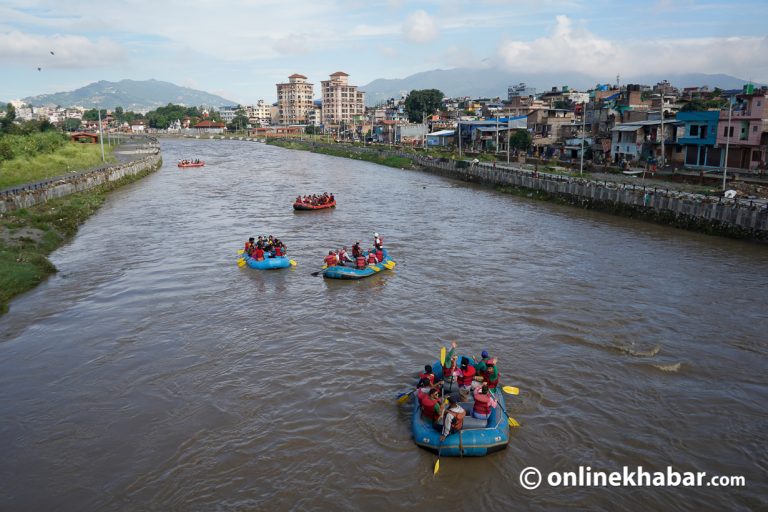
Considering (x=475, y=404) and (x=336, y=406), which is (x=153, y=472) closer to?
(x=336, y=406)

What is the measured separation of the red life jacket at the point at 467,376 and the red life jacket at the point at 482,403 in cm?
111

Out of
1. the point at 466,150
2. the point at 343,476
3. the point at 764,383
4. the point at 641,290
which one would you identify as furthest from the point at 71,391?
the point at 466,150

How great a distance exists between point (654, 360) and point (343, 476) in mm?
11663

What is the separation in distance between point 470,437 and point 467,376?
6.74 ft

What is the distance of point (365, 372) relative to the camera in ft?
59.4

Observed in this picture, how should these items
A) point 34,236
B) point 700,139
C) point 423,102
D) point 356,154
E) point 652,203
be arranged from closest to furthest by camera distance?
point 34,236, point 652,203, point 700,139, point 356,154, point 423,102

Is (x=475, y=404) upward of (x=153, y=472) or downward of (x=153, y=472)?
upward

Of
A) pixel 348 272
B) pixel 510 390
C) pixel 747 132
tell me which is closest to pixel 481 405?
pixel 510 390

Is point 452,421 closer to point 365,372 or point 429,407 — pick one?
point 429,407

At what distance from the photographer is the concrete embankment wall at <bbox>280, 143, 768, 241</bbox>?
34.1m

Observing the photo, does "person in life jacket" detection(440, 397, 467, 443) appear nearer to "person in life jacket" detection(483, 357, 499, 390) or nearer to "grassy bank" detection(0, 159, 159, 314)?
"person in life jacket" detection(483, 357, 499, 390)

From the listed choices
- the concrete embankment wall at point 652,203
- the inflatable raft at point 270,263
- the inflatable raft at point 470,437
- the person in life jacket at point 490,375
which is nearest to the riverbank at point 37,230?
the inflatable raft at point 270,263

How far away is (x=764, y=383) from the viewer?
1734 cm

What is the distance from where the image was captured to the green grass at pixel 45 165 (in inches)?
2102
